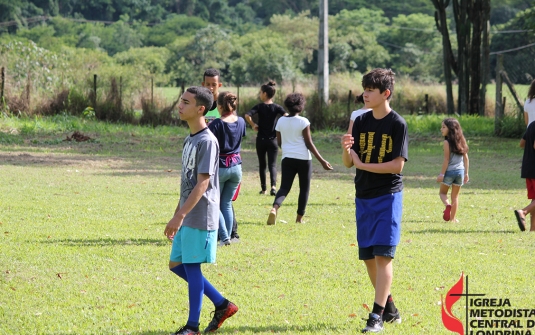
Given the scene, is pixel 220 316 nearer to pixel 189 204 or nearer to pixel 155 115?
pixel 189 204

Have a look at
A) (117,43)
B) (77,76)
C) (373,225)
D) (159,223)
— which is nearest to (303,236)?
(159,223)

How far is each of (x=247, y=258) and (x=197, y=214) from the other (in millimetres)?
2686

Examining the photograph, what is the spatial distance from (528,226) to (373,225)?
5.69 metres

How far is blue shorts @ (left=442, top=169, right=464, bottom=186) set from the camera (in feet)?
35.4

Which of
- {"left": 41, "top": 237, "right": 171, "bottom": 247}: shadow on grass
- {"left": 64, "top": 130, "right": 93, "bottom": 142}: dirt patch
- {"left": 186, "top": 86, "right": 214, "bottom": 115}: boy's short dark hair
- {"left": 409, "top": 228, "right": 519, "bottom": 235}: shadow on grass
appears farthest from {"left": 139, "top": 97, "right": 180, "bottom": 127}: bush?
{"left": 186, "top": 86, "right": 214, "bottom": 115}: boy's short dark hair

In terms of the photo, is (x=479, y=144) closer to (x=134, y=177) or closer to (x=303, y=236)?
(x=134, y=177)

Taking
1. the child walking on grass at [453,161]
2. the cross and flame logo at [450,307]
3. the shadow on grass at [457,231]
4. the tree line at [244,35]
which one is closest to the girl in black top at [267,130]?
the child walking on grass at [453,161]

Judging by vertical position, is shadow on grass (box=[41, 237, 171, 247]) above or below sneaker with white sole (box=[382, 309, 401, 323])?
below

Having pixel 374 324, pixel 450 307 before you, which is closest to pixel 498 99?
pixel 450 307

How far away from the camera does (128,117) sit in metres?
28.8

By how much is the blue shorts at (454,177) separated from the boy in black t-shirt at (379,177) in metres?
5.27

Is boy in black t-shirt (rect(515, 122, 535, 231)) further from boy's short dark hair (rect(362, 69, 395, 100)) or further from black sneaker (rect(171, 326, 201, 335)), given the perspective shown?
black sneaker (rect(171, 326, 201, 335))

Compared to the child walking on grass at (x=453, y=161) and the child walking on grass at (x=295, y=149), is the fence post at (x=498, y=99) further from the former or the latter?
the child walking on grass at (x=295, y=149)

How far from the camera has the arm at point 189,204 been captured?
17.7 feet
